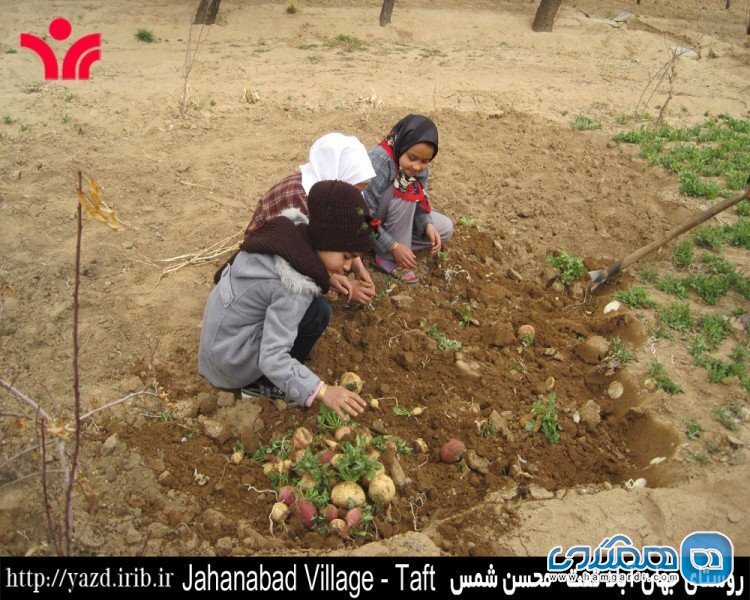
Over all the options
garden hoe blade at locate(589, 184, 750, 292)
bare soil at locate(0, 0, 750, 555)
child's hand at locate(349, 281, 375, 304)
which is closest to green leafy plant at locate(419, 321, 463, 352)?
bare soil at locate(0, 0, 750, 555)

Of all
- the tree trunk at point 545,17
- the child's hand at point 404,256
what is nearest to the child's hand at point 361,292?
the child's hand at point 404,256

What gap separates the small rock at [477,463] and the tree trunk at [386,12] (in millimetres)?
8299

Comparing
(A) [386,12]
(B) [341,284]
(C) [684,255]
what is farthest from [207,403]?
(A) [386,12]

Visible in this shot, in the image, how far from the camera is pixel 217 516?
2.47 meters

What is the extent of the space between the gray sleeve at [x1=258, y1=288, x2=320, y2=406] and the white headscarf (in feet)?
3.01

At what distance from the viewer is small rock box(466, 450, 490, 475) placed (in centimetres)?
275

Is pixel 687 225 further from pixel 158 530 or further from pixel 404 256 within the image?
pixel 158 530

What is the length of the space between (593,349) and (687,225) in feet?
3.13

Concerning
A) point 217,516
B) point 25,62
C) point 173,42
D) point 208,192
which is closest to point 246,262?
point 217,516

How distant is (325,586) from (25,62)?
22.5 ft

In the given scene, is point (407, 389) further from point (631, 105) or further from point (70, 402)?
point (631, 105)

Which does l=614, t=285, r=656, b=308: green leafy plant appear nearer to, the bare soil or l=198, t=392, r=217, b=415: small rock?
the bare soil

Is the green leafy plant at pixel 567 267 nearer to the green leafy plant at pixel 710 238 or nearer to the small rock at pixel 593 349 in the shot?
the small rock at pixel 593 349

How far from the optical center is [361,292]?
3.34 m
